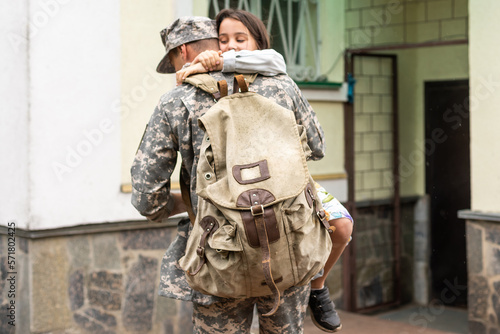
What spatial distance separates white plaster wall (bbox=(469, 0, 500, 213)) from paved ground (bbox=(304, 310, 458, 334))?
1247 millimetres

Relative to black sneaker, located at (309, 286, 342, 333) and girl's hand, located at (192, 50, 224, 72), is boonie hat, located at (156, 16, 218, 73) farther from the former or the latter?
black sneaker, located at (309, 286, 342, 333)

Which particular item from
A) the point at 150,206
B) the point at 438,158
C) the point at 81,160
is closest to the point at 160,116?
the point at 150,206

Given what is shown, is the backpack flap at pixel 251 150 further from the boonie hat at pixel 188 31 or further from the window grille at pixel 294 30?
the window grille at pixel 294 30

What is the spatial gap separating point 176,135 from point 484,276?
381 cm

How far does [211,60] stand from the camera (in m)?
2.81

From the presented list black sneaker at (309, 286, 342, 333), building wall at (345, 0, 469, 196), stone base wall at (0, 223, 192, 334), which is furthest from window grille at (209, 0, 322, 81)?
black sneaker at (309, 286, 342, 333)

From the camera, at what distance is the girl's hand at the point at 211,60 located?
2.81 meters

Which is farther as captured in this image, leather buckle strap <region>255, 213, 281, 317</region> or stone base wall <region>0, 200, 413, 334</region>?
stone base wall <region>0, 200, 413, 334</region>

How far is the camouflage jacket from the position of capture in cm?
278

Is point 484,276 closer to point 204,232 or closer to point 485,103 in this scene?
point 485,103

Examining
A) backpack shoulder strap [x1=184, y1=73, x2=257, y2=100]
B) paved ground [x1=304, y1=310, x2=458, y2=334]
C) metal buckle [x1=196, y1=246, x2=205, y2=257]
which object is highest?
backpack shoulder strap [x1=184, y1=73, x2=257, y2=100]

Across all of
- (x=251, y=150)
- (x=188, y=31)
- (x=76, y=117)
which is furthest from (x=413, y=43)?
(x=251, y=150)

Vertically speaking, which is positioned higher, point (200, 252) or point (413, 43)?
point (413, 43)

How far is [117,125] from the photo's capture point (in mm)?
5426
